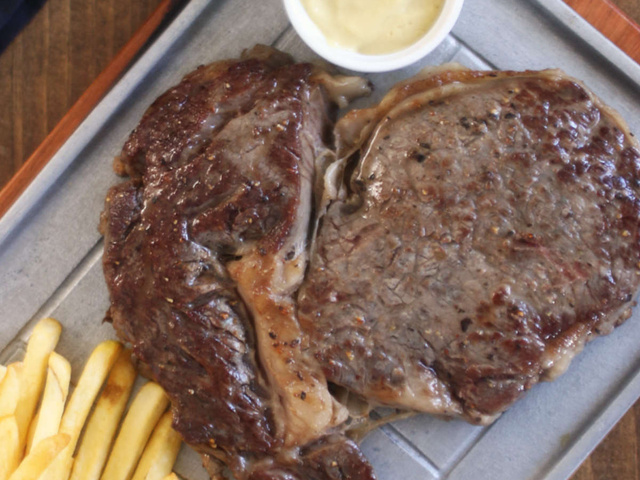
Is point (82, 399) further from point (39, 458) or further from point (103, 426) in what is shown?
point (39, 458)

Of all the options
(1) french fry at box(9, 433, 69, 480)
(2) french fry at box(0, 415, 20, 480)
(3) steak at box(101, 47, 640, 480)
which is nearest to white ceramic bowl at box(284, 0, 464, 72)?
(3) steak at box(101, 47, 640, 480)

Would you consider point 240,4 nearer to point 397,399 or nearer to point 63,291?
point 63,291

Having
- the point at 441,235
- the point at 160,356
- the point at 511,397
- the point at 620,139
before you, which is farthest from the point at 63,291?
the point at 620,139

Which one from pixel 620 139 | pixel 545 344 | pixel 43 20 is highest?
pixel 620 139

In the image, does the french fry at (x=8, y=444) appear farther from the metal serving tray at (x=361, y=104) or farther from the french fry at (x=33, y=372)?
the metal serving tray at (x=361, y=104)

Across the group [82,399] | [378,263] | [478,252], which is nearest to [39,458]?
[82,399]

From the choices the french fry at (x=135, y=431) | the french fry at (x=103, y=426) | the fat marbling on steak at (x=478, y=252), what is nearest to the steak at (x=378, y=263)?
the fat marbling on steak at (x=478, y=252)

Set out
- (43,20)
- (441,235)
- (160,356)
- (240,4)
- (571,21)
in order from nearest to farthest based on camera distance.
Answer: (441,235)
(160,356)
(571,21)
(240,4)
(43,20)
